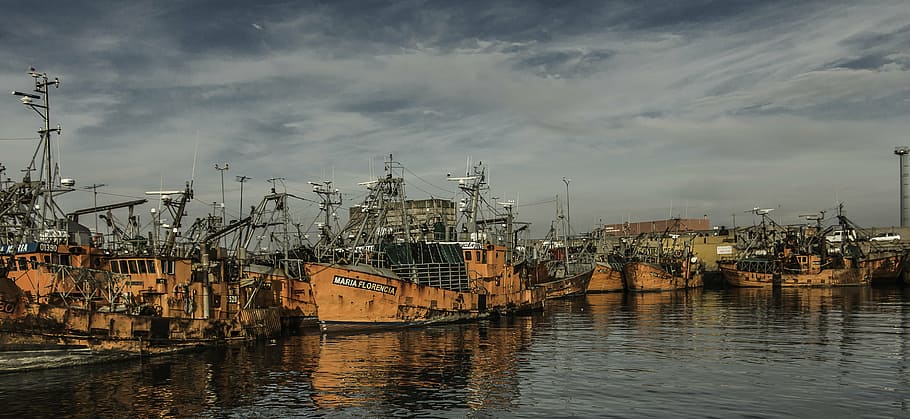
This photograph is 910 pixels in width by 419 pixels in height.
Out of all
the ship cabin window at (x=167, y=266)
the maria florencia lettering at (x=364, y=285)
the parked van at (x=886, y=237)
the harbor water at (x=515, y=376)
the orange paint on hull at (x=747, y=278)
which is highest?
the parked van at (x=886, y=237)

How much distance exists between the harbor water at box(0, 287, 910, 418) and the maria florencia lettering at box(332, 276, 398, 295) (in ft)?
11.1

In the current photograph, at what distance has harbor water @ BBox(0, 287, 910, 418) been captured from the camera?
26734 mm

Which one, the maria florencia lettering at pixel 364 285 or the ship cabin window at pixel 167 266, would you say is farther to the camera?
the maria florencia lettering at pixel 364 285

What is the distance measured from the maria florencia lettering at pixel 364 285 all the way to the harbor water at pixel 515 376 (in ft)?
11.1

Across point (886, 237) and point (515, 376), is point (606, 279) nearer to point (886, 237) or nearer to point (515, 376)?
point (886, 237)

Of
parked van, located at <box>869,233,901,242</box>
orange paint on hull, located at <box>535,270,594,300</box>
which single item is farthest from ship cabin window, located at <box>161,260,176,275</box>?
parked van, located at <box>869,233,901,242</box>

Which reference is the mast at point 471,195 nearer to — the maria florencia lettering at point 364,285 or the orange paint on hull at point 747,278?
the maria florencia lettering at point 364,285

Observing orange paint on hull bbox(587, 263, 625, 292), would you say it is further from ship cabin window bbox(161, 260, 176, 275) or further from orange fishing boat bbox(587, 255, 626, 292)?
ship cabin window bbox(161, 260, 176, 275)

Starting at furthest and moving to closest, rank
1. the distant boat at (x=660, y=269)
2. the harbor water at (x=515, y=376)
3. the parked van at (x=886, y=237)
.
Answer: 1. the parked van at (x=886, y=237)
2. the distant boat at (x=660, y=269)
3. the harbor water at (x=515, y=376)

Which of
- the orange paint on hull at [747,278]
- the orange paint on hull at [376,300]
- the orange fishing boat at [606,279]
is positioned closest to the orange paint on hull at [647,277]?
the orange fishing boat at [606,279]

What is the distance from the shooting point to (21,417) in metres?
25.2

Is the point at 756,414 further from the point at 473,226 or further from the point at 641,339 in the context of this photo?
the point at 473,226

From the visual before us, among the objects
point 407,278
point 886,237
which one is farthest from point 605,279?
point 886,237

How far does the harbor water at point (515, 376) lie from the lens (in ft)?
87.7
